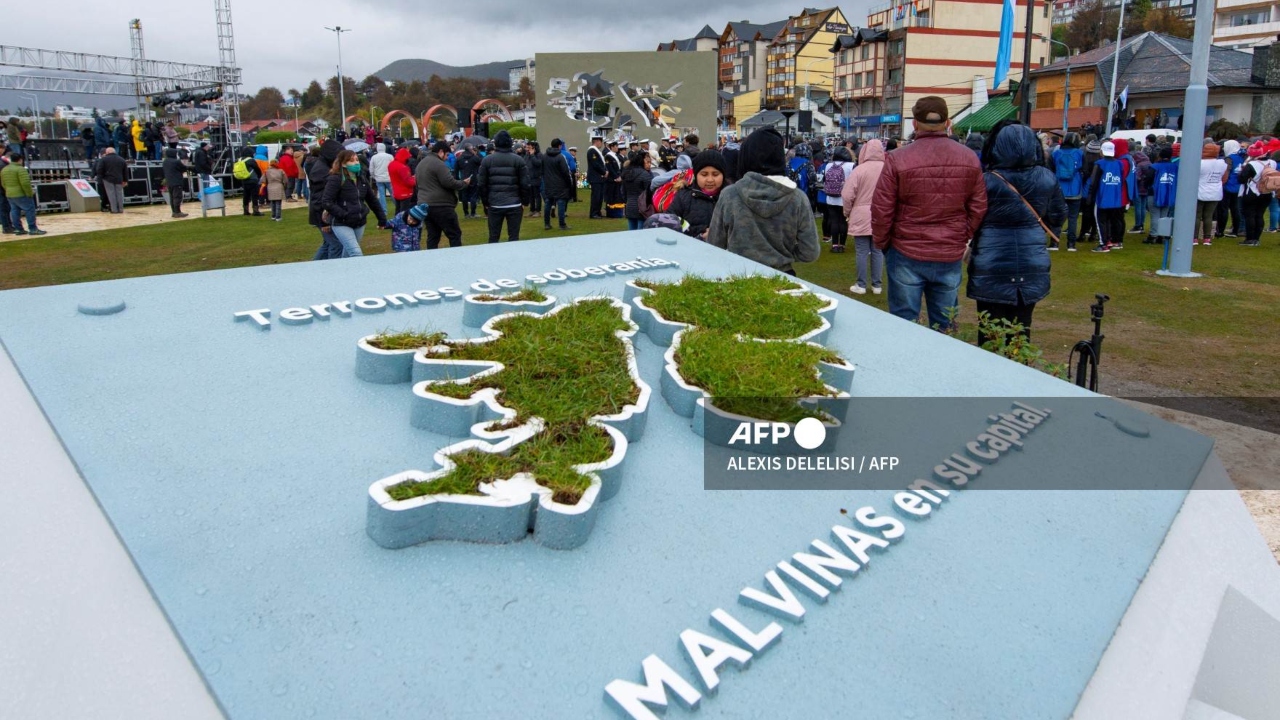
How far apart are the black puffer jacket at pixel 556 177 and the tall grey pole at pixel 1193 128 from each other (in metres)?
9.53

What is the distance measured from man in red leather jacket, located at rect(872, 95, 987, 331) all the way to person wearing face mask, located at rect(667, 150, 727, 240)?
5.66 feet

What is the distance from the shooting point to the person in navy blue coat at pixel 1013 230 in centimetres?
480

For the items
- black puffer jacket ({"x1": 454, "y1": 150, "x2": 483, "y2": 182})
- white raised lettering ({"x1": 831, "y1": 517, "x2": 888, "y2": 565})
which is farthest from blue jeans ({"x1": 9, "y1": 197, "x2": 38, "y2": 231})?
white raised lettering ({"x1": 831, "y1": 517, "x2": 888, "y2": 565})

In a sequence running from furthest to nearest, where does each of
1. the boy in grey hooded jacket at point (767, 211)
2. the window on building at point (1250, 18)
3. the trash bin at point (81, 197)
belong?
the window on building at point (1250, 18) → the trash bin at point (81, 197) → the boy in grey hooded jacket at point (767, 211)

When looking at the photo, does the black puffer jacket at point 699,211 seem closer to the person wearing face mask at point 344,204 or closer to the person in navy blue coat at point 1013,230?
the person in navy blue coat at point 1013,230

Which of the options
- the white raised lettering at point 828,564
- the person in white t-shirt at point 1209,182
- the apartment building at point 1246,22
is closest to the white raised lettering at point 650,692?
the white raised lettering at point 828,564

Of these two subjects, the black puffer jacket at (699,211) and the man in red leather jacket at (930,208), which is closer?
the man in red leather jacket at (930,208)

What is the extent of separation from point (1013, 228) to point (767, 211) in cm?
143

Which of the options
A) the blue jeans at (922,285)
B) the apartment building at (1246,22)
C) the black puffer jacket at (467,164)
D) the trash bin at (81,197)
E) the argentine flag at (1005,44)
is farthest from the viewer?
the apartment building at (1246,22)

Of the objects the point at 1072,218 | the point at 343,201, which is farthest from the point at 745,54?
the point at 343,201

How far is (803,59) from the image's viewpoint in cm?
8119

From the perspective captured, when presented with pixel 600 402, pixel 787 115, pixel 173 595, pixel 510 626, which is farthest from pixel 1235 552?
pixel 787 115

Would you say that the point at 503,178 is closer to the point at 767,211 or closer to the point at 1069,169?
the point at 767,211
